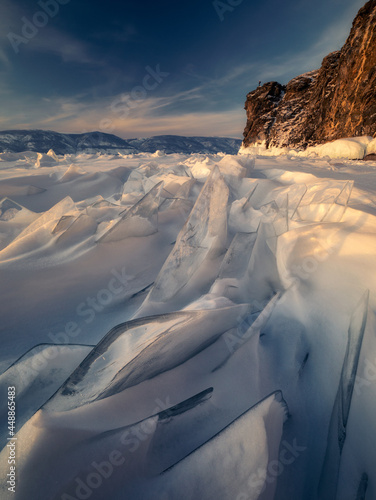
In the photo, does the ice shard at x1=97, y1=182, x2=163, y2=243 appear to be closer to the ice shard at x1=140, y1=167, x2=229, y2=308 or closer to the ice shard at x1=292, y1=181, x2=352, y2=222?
the ice shard at x1=140, y1=167, x2=229, y2=308

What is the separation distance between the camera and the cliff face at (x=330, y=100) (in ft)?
36.1

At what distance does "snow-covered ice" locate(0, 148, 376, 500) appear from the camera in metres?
0.44

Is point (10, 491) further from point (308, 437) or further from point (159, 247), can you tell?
point (159, 247)

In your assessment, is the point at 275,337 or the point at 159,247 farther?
the point at 159,247

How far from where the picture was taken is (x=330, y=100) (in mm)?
14867

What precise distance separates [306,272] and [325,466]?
546 millimetres

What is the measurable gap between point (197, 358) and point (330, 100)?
19268 mm

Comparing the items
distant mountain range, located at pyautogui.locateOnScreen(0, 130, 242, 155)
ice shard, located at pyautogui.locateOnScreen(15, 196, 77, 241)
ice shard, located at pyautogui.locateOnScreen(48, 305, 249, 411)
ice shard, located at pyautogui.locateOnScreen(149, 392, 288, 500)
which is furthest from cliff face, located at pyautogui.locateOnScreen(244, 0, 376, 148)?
distant mountain range, located at pyautogui.locateOnScreen(0, 130, 242, 155)

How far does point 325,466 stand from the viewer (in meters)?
0.50

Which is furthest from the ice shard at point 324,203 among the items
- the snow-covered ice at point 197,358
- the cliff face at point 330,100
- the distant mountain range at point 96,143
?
the distant mountain range at point 96,143

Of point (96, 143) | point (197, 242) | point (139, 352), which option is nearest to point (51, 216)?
point (197, 242)

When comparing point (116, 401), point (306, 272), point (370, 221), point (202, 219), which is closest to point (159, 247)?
point (202, 219)

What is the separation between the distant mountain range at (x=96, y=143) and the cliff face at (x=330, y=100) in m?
40.5

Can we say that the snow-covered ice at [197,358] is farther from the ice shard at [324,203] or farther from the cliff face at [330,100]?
the cliff face at [330,100]
